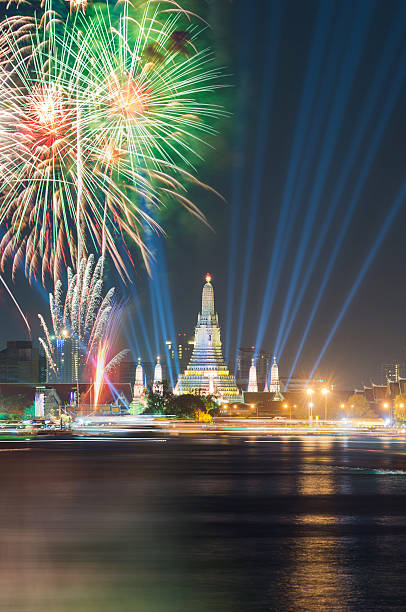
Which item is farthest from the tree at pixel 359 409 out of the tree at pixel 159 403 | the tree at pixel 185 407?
the tree at pixel 159 403

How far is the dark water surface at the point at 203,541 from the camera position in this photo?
10336 millimetres

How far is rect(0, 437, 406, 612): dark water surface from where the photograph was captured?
33.9 feet

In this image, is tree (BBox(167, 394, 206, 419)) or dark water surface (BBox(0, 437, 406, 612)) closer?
dark water surface (BBox(0, 437, 406, 612))

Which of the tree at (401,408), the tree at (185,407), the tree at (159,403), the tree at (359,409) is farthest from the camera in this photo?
the tree at (359,409)

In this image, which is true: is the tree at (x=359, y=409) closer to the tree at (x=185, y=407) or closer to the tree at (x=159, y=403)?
the tree at (x=185, y=407)

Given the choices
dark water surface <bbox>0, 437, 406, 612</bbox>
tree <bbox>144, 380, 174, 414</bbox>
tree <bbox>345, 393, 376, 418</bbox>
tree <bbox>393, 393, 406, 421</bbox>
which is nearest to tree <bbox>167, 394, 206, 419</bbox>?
tree <bbox>144, 380, 174, 414</bbox>

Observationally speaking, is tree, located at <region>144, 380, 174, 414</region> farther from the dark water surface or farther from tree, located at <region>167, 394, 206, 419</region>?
the dark water surface

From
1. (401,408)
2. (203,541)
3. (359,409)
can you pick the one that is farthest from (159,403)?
(203,541)

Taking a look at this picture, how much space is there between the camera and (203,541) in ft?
47.6

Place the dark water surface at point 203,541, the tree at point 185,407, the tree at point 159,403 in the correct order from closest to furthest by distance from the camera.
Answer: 1. the dark water surface at point 203,541
2. the tree at point 185,407
3. the tree at point 159,403

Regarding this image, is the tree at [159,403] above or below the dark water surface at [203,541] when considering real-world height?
above

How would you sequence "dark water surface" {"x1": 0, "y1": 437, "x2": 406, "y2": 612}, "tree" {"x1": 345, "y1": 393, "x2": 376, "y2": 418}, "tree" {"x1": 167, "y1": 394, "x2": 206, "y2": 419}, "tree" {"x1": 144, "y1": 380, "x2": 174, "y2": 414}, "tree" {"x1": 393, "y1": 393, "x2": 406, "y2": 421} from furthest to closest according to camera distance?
"tree" {"x1": 345, "y1": 393, "x2": 376, "y2": 418}
"tree" {"x1": 144, "y1": 380, "x2": 174, "y2": 414}
"tree" {"x1": 167, "y1": 394, "x2": 206, "y2": 419}
"tree" {"x1": 393, "y1": 393, "x2": 406, "y2": 421}
"dark water surface" {"x1": 0, "y1": 437, "x2": 406, "y2": 612}

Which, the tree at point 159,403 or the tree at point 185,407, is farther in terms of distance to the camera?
the tree at point 159,403

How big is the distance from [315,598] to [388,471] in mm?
20259
